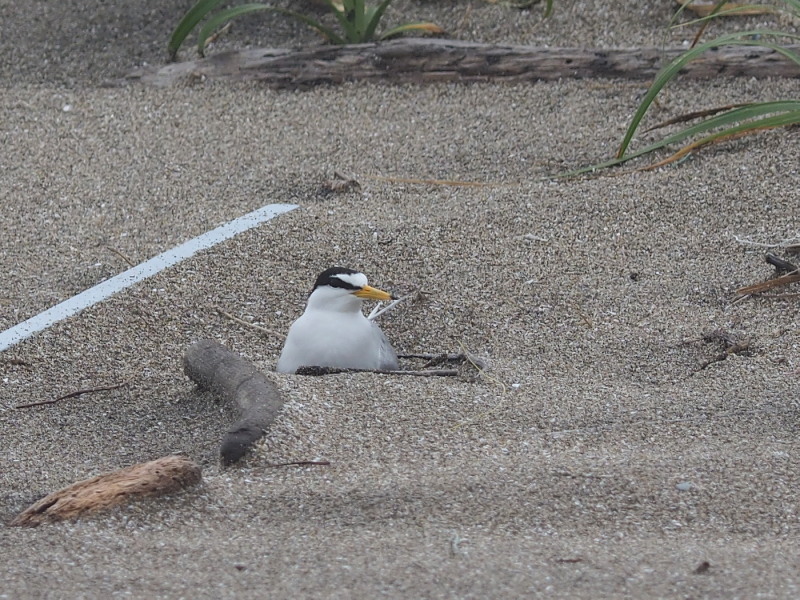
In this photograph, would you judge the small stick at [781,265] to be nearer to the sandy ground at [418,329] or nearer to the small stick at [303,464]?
the sandy ground at [418,329]

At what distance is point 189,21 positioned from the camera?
6.29 metres

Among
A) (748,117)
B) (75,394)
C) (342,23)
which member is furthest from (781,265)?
(342,23)

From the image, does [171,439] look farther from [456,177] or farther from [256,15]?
[256,15]

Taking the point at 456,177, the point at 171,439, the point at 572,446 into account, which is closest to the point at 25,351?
the point at 171,439

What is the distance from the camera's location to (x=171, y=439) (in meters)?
3.11

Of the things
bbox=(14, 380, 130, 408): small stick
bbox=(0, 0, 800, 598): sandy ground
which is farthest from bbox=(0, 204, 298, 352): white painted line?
bbox=(14, 380, 130, 408): small stick

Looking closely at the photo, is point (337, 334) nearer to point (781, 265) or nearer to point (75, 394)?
point (75, 394)

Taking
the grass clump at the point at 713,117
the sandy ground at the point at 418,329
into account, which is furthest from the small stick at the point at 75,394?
the grass clump at the point at 713,117

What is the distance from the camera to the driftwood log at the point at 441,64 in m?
5.75

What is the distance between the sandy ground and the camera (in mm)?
2359

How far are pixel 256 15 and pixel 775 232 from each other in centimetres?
387

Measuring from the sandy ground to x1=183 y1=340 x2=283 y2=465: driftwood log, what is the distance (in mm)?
47

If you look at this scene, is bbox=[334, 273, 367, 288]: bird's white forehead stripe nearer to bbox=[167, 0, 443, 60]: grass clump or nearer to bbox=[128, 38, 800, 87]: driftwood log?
bbox=[128, 38, 800, 87]: driftwood log

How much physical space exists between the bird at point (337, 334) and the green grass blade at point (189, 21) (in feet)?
9.87
